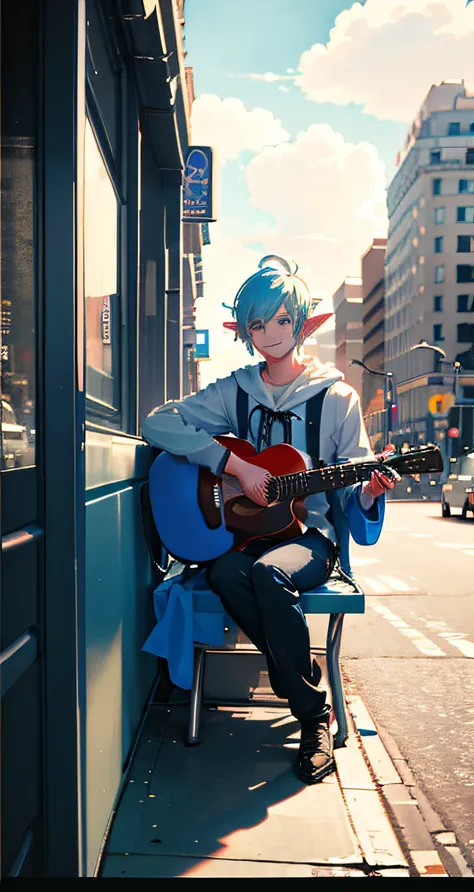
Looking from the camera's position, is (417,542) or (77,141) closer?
(77,141)

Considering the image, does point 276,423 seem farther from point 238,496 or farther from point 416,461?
point 416,461

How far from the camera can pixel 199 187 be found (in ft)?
29.7

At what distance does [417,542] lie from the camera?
1438 centimetres

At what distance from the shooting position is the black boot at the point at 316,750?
11.6ft

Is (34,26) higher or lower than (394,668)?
higher

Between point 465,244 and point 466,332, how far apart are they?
682cm

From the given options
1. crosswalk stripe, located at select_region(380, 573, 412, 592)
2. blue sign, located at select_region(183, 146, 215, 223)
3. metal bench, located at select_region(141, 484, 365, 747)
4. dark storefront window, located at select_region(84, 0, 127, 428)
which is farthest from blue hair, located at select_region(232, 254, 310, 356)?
crosswalk stripe, located at select_region(380, 573, 412, 592)

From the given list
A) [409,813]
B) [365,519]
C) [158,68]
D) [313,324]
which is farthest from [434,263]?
[409,813]

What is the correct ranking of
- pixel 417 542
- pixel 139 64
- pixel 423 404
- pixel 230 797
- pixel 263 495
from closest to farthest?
pixel 230 797
pixel 263 495
pixel 139 64
pixel 417 542
pixel 423 404

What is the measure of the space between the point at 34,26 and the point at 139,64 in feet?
7.91

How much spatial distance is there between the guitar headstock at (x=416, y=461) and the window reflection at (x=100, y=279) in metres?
1.20

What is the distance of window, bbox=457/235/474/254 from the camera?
225ft
